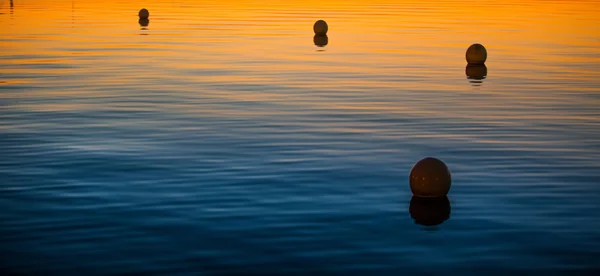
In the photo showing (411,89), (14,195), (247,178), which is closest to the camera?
(14,195)

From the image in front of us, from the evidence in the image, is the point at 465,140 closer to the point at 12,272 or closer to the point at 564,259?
the point at 564,259

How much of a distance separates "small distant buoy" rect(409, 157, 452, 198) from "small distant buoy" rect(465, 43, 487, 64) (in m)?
14.7

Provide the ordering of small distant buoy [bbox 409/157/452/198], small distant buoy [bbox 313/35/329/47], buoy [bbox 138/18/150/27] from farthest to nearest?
buoy [bbox 138/18/150/27], small distant buoy [bbox 313/35/329/47], small distant buoy [bbox 409/157/452/198]

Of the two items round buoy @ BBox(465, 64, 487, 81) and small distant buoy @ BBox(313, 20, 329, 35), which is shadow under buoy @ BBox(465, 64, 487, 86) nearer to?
round buoy @ BBox(465, 64, 487, 81)

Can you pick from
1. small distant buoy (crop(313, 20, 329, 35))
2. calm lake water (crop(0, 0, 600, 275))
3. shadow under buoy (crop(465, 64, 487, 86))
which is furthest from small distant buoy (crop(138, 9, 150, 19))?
shadow under buoy (crop(465, 64, 487, 86))

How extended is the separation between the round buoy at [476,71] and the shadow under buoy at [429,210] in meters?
12.4

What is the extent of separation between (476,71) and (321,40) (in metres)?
9.95

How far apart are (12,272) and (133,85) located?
13.6 meters

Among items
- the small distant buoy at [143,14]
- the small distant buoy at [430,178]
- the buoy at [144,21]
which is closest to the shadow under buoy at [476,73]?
the small distant buoy at [430,178]

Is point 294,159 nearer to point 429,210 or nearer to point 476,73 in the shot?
point 429,210

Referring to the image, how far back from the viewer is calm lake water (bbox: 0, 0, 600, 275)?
9.52 metres

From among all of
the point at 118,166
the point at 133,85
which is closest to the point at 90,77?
the point at 133,85

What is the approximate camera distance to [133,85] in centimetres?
2211

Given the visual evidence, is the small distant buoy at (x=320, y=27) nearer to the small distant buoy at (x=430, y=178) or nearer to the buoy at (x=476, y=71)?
the buoy at (x=476, y=71)
